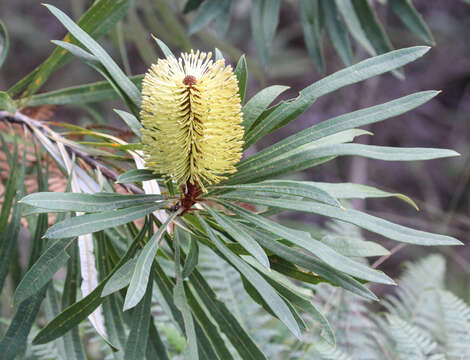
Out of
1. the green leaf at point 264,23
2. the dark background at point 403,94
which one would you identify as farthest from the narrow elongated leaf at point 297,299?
the dark background at point 403,94

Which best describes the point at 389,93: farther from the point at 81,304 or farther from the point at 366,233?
the point at 81,304

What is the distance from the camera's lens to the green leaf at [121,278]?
521 mm

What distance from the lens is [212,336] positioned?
63 centimetres

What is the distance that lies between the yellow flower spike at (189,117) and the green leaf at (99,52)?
0.20 feet

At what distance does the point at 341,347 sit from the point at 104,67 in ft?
2.50

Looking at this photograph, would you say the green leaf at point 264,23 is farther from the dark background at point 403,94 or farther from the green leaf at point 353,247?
the dark background at point 403,94

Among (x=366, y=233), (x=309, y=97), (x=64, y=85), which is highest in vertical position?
(x=64, y=85)

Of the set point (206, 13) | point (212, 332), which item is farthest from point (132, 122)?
point (206, 13)

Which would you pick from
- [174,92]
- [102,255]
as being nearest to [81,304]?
[102,255]

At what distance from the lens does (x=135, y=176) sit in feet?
1.92

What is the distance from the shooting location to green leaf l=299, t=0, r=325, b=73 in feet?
3.33

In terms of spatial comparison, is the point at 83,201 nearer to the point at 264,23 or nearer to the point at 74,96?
the point at 74,96

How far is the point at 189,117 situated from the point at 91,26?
0.91 ft

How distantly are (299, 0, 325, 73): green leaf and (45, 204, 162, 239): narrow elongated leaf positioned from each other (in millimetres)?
608
